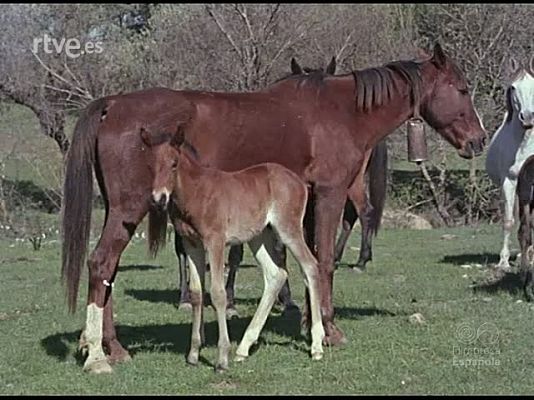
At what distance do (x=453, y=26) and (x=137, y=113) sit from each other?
57.4ft

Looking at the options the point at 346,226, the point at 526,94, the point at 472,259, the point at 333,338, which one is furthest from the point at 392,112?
the point at 472,259

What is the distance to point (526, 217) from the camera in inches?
393

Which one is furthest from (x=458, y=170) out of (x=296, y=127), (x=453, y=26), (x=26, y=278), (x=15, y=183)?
(x=296, y=127)

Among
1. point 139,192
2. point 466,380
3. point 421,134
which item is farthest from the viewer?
point 421,134

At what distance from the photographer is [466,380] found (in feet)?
21.0

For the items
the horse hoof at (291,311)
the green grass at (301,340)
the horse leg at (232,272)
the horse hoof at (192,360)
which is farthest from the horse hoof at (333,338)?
the horse leg at (232,272)

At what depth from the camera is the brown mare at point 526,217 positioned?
9.70 m

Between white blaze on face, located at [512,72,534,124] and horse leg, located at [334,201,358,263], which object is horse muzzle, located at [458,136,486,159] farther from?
horse leg, located at [334,201,358,263]

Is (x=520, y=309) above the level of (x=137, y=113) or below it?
below

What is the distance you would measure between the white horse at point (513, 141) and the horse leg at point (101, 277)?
19.4 feet

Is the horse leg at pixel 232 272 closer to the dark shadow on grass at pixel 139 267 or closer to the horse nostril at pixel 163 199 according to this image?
the horse nostril at pixel 163 199

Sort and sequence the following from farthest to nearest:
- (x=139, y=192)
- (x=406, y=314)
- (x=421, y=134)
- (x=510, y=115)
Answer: (x=510, y=115)
(x=406, y=314)
(x=421, y=134)
(x=139, y=192)

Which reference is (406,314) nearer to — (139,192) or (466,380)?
(466,380)

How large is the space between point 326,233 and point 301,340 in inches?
37.1
